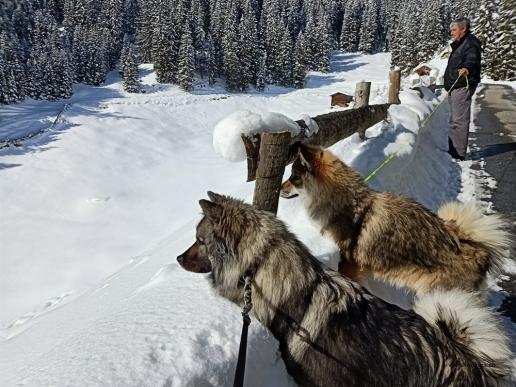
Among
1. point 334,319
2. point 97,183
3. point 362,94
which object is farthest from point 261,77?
point 334,319

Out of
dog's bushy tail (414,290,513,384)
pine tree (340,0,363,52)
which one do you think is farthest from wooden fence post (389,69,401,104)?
pine tree (340,0,363,52)

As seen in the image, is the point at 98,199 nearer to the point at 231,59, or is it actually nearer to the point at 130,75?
the point at 130,75

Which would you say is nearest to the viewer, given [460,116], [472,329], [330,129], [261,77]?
[472,329]

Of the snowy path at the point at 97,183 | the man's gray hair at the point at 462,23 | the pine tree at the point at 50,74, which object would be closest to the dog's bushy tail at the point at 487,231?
the snowy path at the point at 97,183

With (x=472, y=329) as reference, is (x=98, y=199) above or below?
below

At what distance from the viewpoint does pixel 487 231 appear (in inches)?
130

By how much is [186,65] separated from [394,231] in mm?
62071

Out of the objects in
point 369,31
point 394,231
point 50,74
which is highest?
point 394,231

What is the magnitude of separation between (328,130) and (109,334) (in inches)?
154

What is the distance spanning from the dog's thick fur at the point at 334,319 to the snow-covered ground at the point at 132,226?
267 millimetres

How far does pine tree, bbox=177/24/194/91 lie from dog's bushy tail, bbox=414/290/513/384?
6181 centimetres

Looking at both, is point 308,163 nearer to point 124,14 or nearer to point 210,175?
point 210,175

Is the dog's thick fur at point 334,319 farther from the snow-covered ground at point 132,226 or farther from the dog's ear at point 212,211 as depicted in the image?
the snow-covered ground at point 132,226

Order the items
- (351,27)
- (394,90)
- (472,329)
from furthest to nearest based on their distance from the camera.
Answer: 1. (351,27)
2. (394,90)
3. (472,329)
